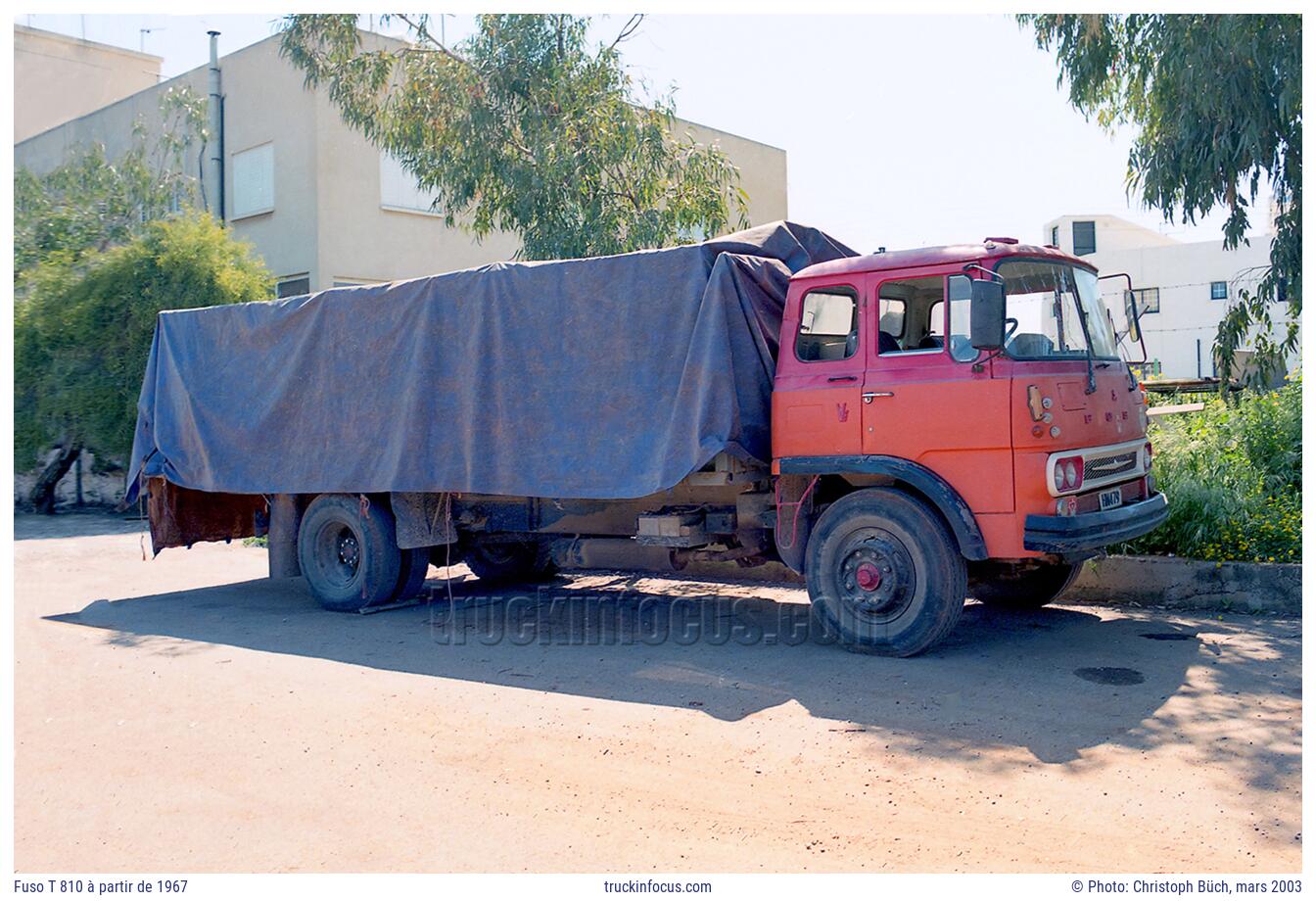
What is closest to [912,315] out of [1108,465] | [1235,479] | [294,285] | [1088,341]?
[1088,341]

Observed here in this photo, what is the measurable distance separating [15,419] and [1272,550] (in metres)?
17.4

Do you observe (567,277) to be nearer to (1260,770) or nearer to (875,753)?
(875,753)

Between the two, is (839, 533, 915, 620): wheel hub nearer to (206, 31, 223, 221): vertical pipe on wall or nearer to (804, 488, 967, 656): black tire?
(804, 488, 967, 656): black tire

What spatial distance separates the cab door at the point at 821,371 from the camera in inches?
306

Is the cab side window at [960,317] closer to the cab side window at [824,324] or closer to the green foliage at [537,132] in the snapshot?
the cab side window at [824,324]

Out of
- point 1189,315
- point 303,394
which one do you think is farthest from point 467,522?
point 1189,315

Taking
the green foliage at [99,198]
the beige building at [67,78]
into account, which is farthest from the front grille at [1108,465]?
the beige building at [67,78]

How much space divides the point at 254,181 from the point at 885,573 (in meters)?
18.2

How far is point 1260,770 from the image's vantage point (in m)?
5.24

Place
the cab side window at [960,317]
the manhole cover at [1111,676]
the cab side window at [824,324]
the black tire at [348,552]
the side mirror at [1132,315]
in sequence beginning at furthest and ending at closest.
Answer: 1. the black tire at [348,552]
2. the side mirror at [1132,315]
3. the cab side window at [824,324]
4. the cab side window at [960,317]
5. the manhole cover at [1111,676]

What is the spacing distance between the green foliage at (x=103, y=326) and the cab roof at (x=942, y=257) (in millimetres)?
12892

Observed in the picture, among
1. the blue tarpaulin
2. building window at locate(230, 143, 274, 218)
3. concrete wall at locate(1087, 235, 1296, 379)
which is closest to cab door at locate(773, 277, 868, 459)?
the blue tarpaulin

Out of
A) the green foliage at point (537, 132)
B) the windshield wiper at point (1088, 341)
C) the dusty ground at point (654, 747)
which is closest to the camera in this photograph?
the dusty ground at point (654, 747)

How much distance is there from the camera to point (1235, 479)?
10141 millimetres
